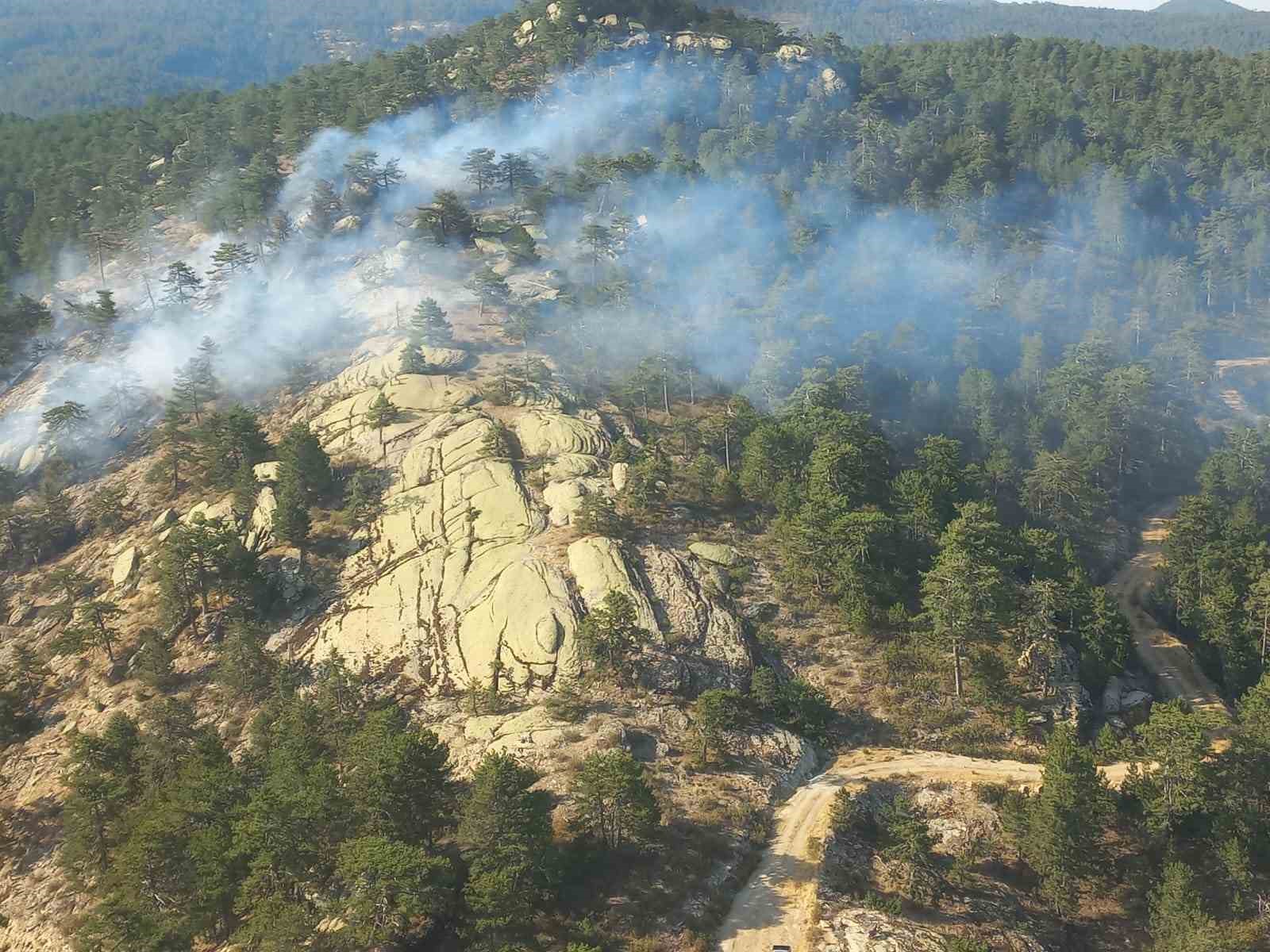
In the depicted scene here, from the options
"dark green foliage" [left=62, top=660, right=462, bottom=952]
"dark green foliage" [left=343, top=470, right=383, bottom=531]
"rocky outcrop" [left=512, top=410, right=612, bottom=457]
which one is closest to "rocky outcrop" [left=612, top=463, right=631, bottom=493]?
"rocky outcrop" [left=512, top=410, right=612, bottom=457]

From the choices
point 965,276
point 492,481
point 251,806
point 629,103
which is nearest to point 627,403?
point 492,481

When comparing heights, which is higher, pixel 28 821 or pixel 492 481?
pixel 492 481

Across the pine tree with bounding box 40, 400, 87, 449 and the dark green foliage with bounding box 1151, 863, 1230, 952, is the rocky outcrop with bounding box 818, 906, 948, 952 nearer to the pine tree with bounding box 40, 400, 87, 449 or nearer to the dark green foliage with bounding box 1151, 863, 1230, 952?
the dark green foliage with bounding box 1151, 863, 1230, 952

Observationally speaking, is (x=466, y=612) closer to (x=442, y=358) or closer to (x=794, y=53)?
(x=442, y=358)

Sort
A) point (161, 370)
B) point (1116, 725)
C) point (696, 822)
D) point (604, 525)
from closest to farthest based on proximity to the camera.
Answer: point (696, 822) → point (1116, 725) → point (604, 525) → point (161, 370)

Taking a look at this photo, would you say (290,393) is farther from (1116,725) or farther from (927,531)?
(1116,725)
